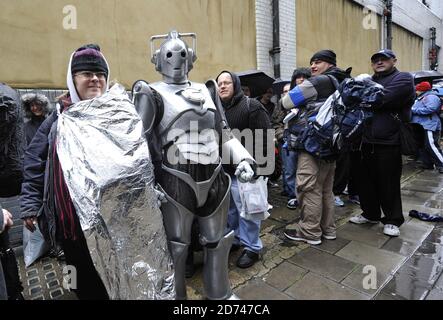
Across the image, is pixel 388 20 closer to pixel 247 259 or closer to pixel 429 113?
pixel 429 113

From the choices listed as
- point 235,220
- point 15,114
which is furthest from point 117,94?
point 235,220

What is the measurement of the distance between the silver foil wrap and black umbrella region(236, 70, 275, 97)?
3.06 m

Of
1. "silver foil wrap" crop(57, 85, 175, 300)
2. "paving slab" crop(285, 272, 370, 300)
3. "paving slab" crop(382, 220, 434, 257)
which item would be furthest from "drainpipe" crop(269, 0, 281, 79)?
"silver foil wrap" crop(57, 85, 175, 300)

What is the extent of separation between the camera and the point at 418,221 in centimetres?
358

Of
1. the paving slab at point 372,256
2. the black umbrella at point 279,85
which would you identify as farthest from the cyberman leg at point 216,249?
the black umbrella at point 279,85

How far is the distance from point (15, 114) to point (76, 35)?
7.50 ft

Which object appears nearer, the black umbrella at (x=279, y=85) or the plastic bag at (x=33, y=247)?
the plastic bag at (x=33, y=247)

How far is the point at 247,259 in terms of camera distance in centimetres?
266

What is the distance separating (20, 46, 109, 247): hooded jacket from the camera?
5.08 feet

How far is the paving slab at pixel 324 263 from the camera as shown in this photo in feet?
8.11

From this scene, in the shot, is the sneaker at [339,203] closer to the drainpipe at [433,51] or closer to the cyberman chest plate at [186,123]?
the cyberman chest plate at [186,123]

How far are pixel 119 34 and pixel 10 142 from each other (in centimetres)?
265

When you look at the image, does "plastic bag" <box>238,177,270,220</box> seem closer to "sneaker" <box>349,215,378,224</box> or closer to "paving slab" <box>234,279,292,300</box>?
"paving slab" <box>234,279,292,300</box>

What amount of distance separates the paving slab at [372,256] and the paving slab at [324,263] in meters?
0.12
